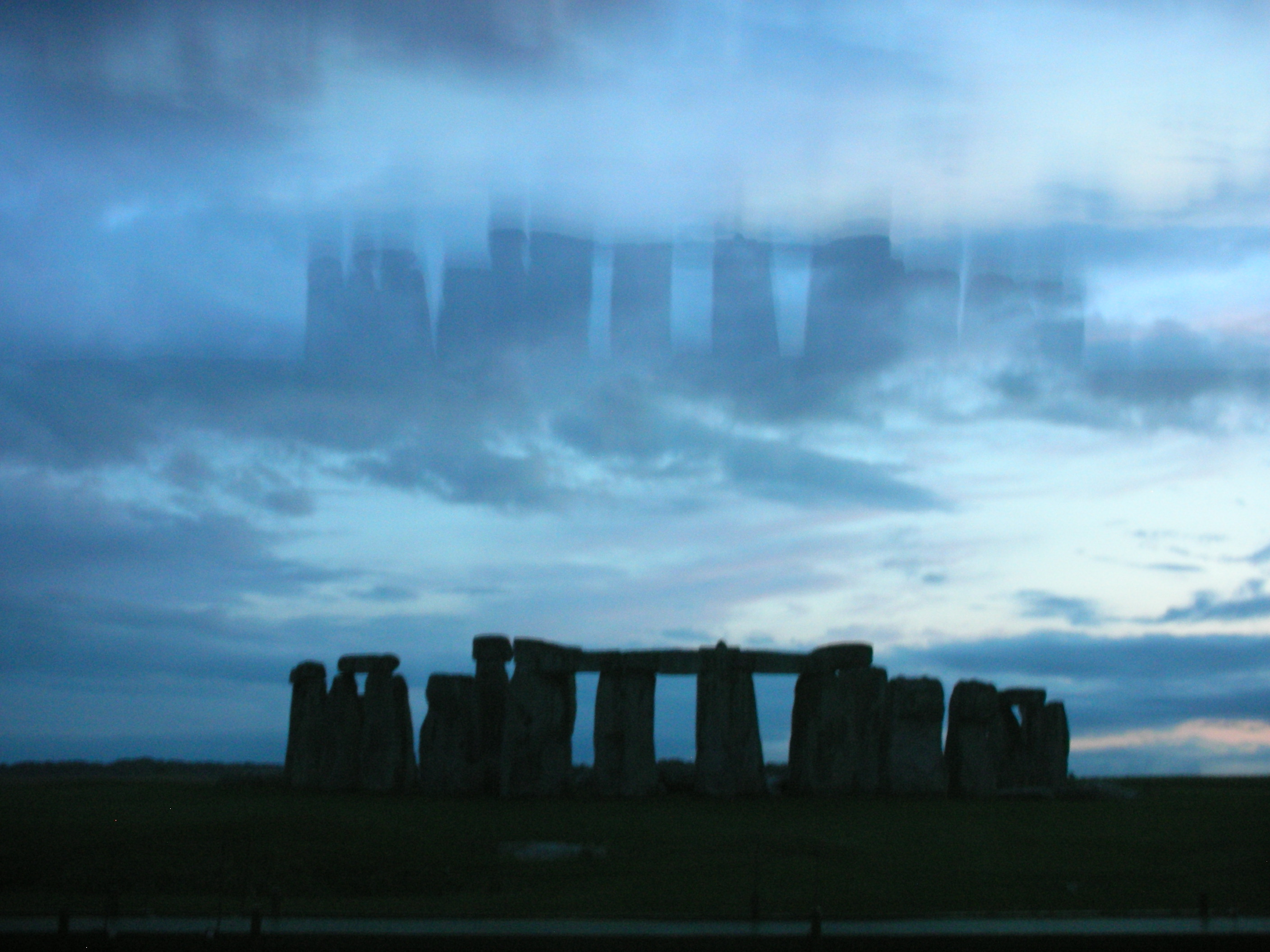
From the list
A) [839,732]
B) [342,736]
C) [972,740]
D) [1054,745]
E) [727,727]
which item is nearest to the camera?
[727,727]

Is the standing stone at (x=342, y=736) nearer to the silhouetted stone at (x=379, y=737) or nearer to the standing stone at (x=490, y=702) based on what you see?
the silhouetted stone at (x=379, y=737)

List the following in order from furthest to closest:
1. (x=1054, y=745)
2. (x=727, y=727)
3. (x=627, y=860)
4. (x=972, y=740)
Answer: (x=1054, y=745) → (x=972, y=740) → (x=727, y=727) → (x=627, y=860)

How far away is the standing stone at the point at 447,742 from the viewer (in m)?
26.0

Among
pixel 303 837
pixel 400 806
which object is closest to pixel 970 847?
pixel 303 837

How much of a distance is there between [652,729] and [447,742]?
415cm

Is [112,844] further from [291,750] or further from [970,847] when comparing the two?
[291,750]

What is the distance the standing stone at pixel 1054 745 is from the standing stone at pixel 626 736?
9.65m

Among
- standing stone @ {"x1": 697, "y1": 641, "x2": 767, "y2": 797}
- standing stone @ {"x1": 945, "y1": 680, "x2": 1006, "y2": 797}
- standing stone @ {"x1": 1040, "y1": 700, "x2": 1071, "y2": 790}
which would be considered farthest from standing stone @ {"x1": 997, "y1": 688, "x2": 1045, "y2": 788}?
standing stone @ {"x1": 697, "y1": 641, "x2": 767, "y2": 797}

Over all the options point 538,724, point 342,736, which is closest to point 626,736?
point 538,724

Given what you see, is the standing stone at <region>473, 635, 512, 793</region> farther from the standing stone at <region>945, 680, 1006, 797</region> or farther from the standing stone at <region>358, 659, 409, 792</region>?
the standing stone at <region>945, 680, 1006, 797</region>

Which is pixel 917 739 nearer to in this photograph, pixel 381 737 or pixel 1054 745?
pixel 1054 745

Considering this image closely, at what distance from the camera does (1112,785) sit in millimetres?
28500

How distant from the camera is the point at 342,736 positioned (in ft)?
89.6

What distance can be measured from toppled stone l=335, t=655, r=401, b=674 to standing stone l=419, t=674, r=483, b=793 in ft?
3.83
